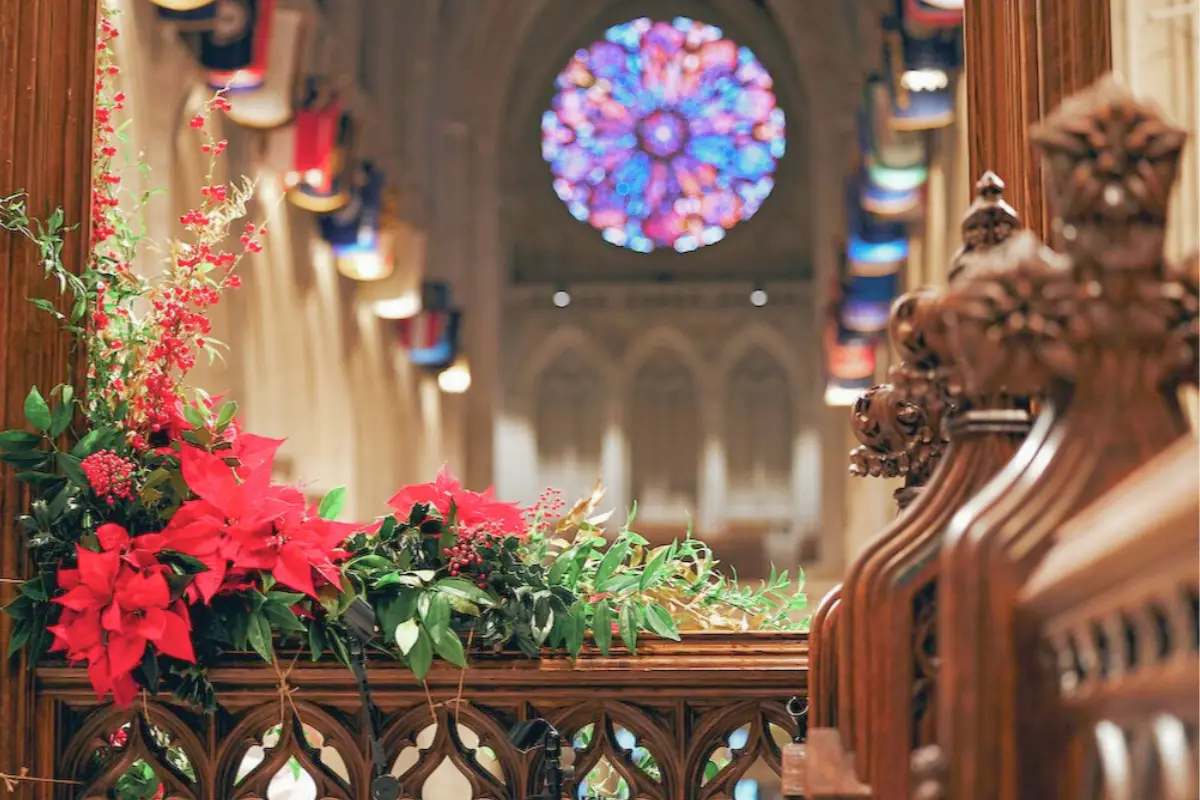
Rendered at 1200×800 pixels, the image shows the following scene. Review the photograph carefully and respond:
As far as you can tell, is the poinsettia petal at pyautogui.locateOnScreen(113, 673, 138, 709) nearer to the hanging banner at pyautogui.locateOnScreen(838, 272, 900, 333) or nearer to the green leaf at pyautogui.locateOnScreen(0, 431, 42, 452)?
the green leaf at pyautogui.locateOnScreen(0, 431, 42, 452)

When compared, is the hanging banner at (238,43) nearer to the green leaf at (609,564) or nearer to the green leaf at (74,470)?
the green leaf at (74,470)

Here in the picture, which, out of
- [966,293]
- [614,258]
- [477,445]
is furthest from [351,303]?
[966,293]

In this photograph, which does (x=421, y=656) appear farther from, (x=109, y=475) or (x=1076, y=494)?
(x=1076, y=494)

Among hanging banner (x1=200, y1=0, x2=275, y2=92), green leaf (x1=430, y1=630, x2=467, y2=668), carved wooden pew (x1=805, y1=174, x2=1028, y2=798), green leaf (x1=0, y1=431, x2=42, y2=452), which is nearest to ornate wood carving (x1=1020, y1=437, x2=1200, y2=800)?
carved wooden pew (x1=805, y1=174, x2=1028, y2=798)

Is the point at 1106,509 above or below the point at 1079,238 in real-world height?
below

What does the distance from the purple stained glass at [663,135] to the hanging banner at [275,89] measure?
9.54 m

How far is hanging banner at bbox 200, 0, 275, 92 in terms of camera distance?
7.10 metres

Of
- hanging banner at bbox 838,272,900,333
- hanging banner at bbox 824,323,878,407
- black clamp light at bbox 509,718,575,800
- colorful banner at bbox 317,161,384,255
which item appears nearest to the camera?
black clamp light at bbox 509,718,575,800

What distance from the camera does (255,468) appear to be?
2.34 metres

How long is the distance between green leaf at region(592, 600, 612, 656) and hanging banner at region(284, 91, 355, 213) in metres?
6.47

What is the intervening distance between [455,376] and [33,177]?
1086 centimetres

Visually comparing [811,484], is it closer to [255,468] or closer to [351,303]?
[351,303]

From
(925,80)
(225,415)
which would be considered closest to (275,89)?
(925,80)

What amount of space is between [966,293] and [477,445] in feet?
47.7
